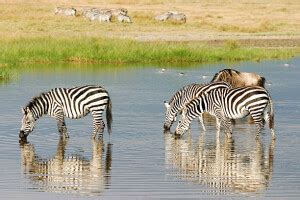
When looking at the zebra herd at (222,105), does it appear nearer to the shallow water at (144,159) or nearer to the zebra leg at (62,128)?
the shallow water at (144,159)

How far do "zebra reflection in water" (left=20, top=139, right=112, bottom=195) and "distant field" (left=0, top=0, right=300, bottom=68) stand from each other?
63.6ft

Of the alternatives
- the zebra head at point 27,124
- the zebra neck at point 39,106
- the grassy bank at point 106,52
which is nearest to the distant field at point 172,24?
the grassy bank at point 106,52

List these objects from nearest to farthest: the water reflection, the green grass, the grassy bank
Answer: the water reflection
the green grass
the grassy bank

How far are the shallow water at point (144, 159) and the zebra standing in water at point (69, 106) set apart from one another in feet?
1.02

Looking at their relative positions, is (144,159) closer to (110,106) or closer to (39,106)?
(110,106)

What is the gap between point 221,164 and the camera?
1582 centimetres

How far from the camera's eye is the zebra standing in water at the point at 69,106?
18.5m

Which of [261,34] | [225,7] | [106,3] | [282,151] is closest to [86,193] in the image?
[282,151]

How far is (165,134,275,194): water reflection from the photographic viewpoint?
14.1m

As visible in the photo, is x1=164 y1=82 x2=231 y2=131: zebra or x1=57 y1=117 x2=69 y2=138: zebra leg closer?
x1=57 y1=117 x2=69 y2=138: zebra leg

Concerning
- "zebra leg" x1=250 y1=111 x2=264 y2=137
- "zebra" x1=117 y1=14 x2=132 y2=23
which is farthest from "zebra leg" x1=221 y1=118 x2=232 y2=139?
"zebra" x1=117 y1=14 x2=132 y2=23

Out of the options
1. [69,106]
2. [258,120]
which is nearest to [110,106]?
[69,106]

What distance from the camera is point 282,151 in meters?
17.2

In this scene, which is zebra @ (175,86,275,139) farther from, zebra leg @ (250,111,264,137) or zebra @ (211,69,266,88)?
zebra @ (211,69,266,88)
